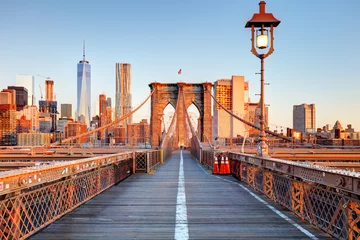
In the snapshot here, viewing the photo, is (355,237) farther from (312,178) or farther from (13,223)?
(13,223)

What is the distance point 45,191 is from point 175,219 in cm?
314

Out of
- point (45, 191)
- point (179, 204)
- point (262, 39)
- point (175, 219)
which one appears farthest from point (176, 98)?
point (175, 219)

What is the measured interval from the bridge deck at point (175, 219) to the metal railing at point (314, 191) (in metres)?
0.32

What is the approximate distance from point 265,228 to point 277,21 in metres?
9.85

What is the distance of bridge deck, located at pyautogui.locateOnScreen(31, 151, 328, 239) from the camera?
25.3 ft

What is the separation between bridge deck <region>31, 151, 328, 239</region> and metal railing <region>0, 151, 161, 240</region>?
11.6 inches

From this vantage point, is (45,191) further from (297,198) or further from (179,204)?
(297,198)

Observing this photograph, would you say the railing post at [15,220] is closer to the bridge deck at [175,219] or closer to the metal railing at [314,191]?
the bridge deck at [175,219]

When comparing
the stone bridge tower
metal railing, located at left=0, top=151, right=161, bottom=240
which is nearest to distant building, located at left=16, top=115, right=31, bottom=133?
the stone bridge tower

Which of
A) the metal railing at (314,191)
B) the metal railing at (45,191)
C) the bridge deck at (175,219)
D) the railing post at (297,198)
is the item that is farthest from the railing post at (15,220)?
the railing post at (297,198)

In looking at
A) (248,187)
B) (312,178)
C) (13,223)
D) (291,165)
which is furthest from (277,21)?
(13,223)

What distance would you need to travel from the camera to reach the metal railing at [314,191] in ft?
21.4

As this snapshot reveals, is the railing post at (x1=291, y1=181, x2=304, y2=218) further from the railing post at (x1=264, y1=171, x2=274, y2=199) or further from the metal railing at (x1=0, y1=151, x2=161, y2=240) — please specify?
the metal railing at (x1=0, y1=151, x2=161, y2=240)

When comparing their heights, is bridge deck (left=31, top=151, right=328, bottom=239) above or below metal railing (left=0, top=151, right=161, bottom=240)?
below
